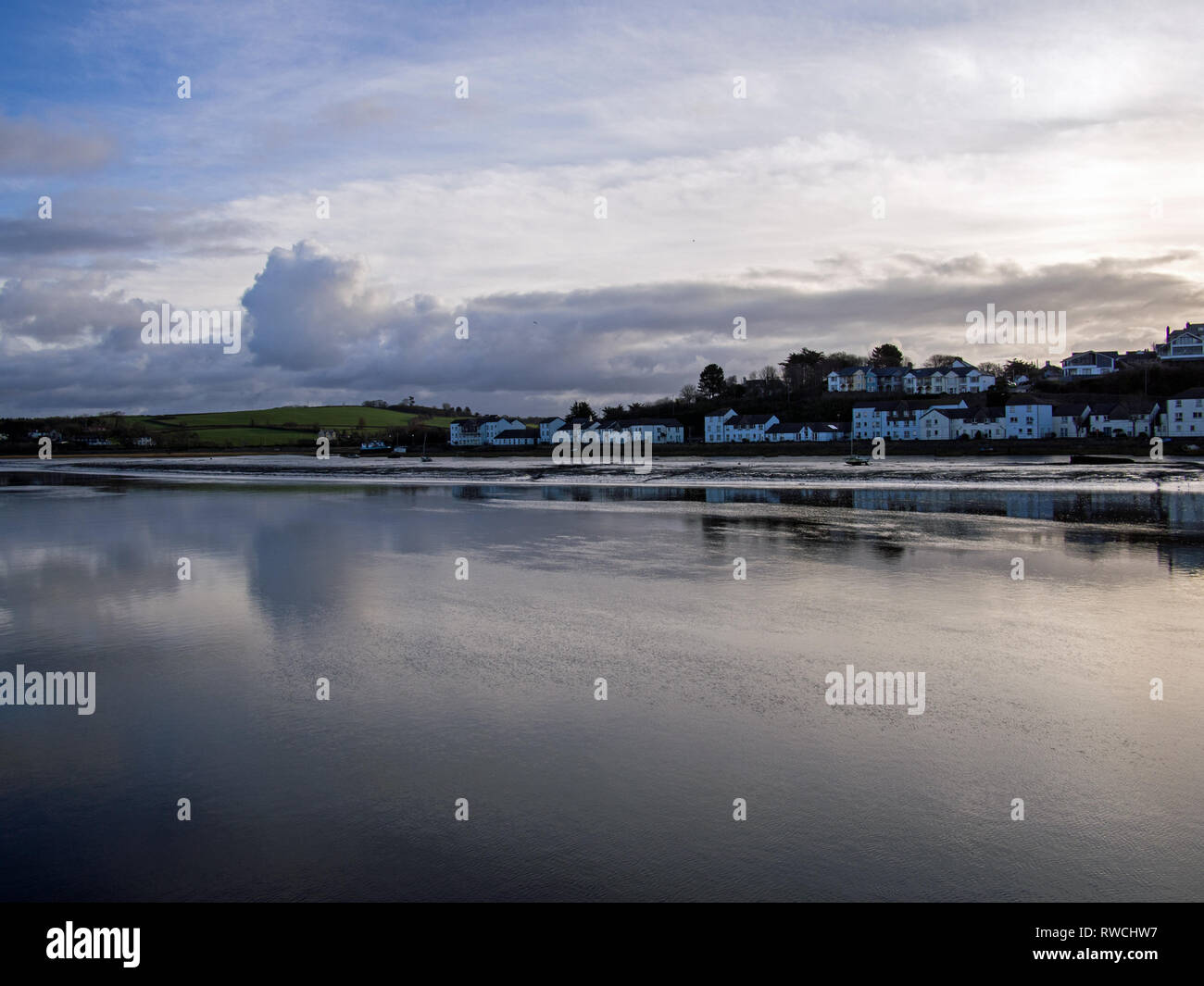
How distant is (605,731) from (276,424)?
143 m

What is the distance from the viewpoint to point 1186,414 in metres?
79.8

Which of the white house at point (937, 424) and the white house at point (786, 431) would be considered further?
the white house at point (786, 431)

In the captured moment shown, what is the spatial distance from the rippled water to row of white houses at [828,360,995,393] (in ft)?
360

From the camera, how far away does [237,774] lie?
7.61m

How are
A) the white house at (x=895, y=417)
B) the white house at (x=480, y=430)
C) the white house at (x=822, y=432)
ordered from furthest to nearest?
the white house at (x=480, y=430)
the white house at (x=822, y=432)
the white house at (x=895, y=417)

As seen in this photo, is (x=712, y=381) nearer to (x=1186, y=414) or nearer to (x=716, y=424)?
(x=716, y=424)

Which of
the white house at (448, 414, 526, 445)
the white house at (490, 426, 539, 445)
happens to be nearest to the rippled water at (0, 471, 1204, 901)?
the white house at (490, 426, 539, 445)

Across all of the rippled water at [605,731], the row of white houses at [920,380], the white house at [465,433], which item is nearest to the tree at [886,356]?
the row of white houses at [920,380]

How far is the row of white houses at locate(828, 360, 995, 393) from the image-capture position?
12238 cm

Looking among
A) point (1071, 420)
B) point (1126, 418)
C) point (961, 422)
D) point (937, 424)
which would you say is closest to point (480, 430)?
point (937, 424)

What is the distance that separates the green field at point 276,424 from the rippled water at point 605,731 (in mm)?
114851

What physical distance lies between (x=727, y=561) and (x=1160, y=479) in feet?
117

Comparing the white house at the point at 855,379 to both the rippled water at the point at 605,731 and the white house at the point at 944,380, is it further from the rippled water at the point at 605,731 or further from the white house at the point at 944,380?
the rippled water at the point at 605,731

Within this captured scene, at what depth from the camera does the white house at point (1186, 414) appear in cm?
7856
